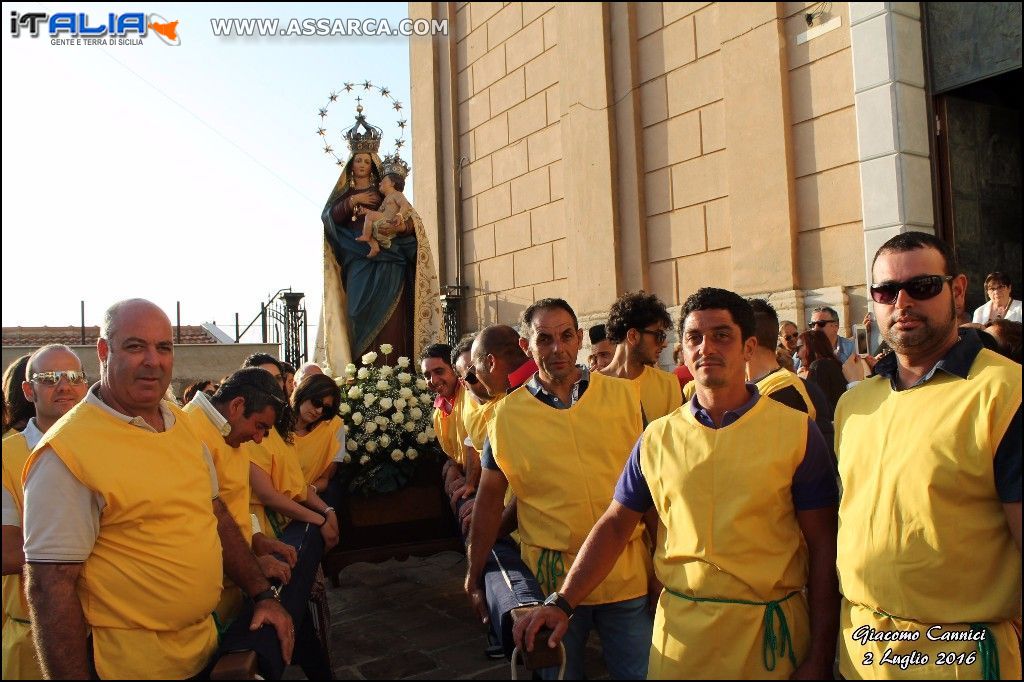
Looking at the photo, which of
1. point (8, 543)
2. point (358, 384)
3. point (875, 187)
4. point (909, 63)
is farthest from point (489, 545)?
point (909, 63)

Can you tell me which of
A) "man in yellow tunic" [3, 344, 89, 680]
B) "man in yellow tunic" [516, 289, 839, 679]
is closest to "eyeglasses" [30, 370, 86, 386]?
"man in yellow tunic" [3, 344, 89, 680]

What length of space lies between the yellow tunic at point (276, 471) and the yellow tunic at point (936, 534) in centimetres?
311

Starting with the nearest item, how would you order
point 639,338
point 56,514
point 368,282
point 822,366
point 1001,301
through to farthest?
point 56,514 → point 639,338 → point 822,366 → point 1001,301 → point 368,282

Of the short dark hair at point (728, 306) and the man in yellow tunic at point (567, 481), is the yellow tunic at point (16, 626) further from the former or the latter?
the short dark hair at point (728, 306)

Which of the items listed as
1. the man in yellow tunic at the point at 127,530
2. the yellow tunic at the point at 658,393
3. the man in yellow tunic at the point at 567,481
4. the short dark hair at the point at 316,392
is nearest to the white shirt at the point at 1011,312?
the yellow tunic at the point at 658,393

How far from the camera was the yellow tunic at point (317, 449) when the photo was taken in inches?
197

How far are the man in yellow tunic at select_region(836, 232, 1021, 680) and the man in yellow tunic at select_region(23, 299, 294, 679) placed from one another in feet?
6.12

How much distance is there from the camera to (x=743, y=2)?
28.2 feet

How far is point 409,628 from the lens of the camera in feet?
15.5

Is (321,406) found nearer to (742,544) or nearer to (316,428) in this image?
(316,428)

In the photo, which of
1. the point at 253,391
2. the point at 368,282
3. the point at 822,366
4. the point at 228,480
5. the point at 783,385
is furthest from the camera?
the point at 368,282

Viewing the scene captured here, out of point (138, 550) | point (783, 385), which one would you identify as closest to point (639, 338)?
point (783, 385)

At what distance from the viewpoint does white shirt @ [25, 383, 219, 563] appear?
2193 millimetres

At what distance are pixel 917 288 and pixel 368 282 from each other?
5.90 meters
